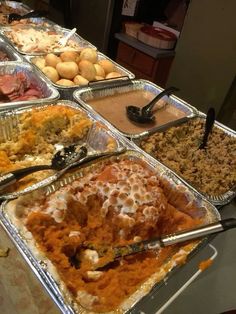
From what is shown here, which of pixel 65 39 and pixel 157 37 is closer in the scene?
pixel 65 39

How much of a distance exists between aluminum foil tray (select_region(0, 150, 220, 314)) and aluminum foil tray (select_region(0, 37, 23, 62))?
1.07m

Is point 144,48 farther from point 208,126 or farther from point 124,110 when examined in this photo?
point 208,126

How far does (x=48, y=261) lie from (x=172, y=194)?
52 cm

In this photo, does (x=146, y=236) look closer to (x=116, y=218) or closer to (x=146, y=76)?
(x=116, y=218)

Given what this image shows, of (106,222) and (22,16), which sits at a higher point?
(22,16)

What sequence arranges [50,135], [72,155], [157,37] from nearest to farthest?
[72,155]
[50,135]
[157,37]

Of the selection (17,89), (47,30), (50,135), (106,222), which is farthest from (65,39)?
(106,222)

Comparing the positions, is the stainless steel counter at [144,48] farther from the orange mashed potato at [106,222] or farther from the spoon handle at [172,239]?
the spoon handle at [172,239]

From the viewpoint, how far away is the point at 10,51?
191cm

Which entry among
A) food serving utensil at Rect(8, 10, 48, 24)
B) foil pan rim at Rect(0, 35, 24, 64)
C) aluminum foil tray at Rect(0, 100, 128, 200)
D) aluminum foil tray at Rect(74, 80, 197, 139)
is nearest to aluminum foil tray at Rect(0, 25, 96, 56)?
foil pan rim at Rect(0, 35, 24, 64)

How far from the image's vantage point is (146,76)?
3285mm

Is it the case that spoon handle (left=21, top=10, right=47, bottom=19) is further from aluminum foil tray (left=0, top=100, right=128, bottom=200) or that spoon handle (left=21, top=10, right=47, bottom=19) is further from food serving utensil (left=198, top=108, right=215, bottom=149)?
food serving utensil (left=198, top=108, right=215, bottom=149)

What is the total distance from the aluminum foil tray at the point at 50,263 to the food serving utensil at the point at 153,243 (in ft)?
0.12

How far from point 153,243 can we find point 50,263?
0.29m
